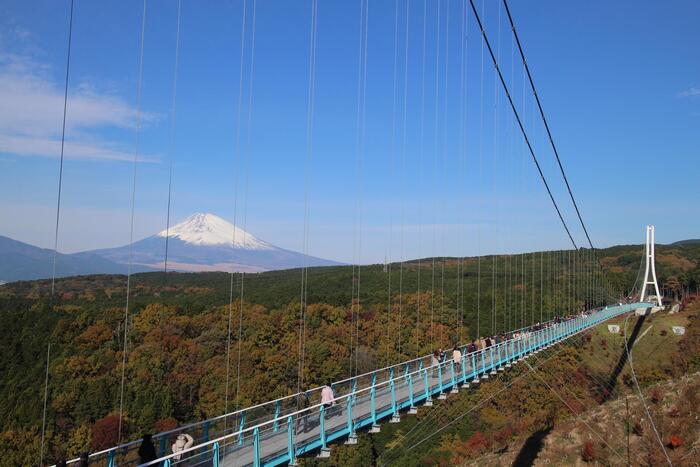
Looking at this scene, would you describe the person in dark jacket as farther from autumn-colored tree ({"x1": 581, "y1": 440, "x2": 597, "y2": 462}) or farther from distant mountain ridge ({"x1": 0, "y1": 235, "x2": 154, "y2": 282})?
distant mountain ridge ({"x1": 0, "y1": 235, "x2": 154, "y2": 282})

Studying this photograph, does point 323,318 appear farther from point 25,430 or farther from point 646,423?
point 646,423

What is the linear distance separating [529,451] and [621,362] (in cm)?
3239

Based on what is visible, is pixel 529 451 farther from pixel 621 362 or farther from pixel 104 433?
pixel 621 362

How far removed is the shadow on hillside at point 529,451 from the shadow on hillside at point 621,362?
18803mm

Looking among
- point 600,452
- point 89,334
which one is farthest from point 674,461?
point 89,334

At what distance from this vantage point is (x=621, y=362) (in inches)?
2014

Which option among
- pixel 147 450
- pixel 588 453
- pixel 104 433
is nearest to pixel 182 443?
pixel 147 450

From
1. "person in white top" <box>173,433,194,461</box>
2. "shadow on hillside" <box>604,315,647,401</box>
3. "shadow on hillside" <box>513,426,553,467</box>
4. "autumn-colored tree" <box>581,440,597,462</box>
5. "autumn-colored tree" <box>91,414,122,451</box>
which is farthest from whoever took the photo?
"shadow on hillside" <box>604,315,647,401</box>

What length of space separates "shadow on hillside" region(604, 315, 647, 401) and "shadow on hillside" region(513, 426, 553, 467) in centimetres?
1880

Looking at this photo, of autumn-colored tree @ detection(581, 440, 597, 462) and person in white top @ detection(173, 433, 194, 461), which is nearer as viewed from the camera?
person in white top @ detection(173, 433, 194, 461)

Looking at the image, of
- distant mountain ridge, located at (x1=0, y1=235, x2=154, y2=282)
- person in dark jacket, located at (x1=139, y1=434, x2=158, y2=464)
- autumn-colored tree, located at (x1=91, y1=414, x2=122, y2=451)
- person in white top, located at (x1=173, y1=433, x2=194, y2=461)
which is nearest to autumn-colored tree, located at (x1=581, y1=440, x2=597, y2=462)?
person in white top, located at (x1=173, y1=433, x2=194, y2=461)

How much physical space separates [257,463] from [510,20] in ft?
70.9

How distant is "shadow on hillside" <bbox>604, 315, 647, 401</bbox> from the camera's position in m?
43.1

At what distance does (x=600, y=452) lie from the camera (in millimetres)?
19422
